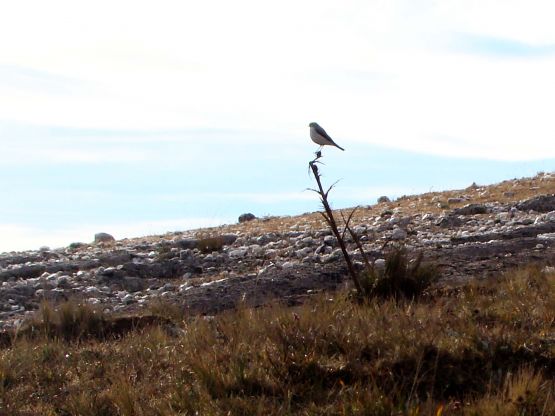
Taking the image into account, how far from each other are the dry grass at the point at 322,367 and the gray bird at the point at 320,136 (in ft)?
5.93

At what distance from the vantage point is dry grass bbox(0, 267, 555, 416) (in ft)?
18.5

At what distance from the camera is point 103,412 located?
613 centimetres

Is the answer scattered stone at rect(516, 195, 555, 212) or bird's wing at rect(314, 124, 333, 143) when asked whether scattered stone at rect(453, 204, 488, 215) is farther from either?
bird's wing at rect(314, 124, 333, 143)

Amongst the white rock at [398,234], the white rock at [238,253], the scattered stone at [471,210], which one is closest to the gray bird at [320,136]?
the white rock at [398,234]

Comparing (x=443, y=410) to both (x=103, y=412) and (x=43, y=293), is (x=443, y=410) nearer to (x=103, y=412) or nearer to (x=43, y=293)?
(x=103, y=412)

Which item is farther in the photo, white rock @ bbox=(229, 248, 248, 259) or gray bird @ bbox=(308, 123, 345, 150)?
white rock @ bbox=(229, 248, 248, 259)

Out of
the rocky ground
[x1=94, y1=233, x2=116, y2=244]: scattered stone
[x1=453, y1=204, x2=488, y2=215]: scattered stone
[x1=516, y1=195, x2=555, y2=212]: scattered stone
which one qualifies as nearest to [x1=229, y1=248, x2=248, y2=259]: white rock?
the rocky ground

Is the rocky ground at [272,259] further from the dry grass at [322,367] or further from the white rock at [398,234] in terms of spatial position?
the dry grass at [322,367]

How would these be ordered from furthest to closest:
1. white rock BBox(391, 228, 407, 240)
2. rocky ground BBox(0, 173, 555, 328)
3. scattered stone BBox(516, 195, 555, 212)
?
scattered stone BBox(516, 195, 555, 212)
white rock BBox(391, 228, 407, 240)
rocky ground BBox(0, 173, 555, 328)

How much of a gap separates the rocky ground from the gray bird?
5.78ft

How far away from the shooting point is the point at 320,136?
28.6ft

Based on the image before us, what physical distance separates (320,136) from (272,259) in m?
5.34

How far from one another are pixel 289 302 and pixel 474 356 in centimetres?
337

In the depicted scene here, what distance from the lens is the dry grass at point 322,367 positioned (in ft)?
18.5
